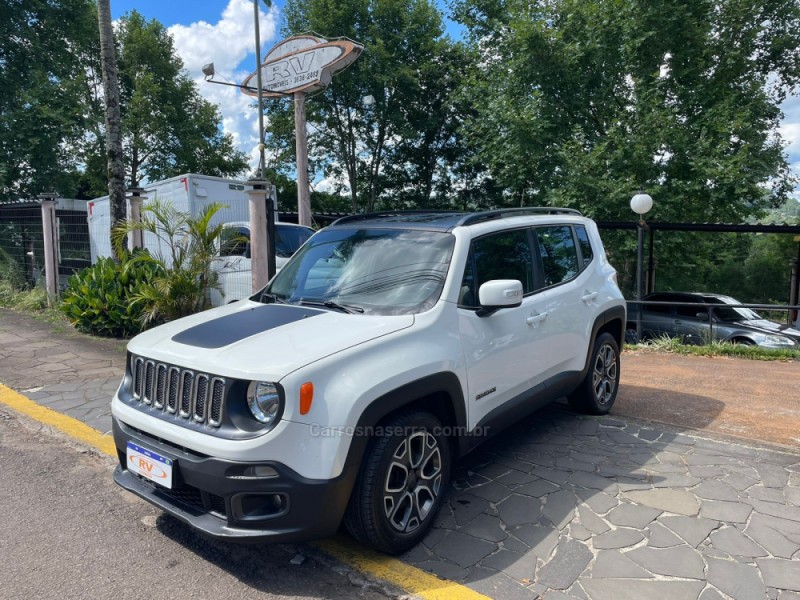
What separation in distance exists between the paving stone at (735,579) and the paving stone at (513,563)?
0.83 meters

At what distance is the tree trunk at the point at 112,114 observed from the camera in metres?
9.44

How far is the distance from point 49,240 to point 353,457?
11.2 m

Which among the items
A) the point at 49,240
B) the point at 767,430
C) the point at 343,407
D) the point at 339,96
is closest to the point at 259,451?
the point at 343,407

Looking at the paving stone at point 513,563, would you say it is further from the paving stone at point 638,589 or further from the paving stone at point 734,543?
the paving stone at point 734,543

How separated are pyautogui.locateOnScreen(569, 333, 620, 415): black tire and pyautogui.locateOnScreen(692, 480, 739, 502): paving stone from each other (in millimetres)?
1299

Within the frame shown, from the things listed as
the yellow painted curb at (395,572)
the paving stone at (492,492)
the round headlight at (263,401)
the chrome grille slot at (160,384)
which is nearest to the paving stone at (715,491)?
the paving stone at (492,492)

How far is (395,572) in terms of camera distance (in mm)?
2734

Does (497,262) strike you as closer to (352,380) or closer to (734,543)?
(352,380)

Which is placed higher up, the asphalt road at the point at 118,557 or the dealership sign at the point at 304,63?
the dealership sign at the point at 304,63

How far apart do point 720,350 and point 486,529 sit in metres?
7.67

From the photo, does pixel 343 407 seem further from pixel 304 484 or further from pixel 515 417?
pixel 515 417

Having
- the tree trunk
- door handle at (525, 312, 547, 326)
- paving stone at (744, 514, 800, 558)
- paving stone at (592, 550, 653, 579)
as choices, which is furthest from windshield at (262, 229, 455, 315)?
the tree trunk

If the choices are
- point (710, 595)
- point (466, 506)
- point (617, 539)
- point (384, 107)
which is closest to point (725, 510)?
point (617, 539)

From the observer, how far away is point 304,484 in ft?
8.02
